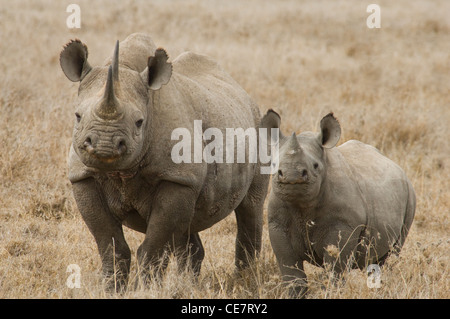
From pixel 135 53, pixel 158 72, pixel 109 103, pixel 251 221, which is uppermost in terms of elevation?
pixel 135 53

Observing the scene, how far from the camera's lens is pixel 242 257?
660 cm

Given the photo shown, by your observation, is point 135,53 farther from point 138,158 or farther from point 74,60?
point 138,158

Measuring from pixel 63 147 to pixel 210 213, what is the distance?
374 cm

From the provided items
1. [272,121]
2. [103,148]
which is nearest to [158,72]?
[103,148]

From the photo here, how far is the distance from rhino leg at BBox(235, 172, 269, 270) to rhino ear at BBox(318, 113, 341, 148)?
1429 millimetres

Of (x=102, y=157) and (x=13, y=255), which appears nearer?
(x=102, y=157)

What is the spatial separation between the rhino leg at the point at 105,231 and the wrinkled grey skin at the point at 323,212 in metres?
1.03

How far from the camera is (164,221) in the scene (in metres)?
4.94

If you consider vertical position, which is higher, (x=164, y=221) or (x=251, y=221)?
(x=164, y=221)

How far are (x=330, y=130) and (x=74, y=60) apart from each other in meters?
1.74

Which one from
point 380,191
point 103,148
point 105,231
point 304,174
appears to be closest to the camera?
point 103,148

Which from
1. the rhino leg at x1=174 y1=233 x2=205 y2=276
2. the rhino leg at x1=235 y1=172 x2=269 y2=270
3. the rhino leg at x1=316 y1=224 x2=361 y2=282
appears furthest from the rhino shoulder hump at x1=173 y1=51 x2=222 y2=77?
the rhino leg at x1=316 y1=224 x2=361 y2=282

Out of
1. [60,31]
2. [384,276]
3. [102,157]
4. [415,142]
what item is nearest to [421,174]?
[415,142]
